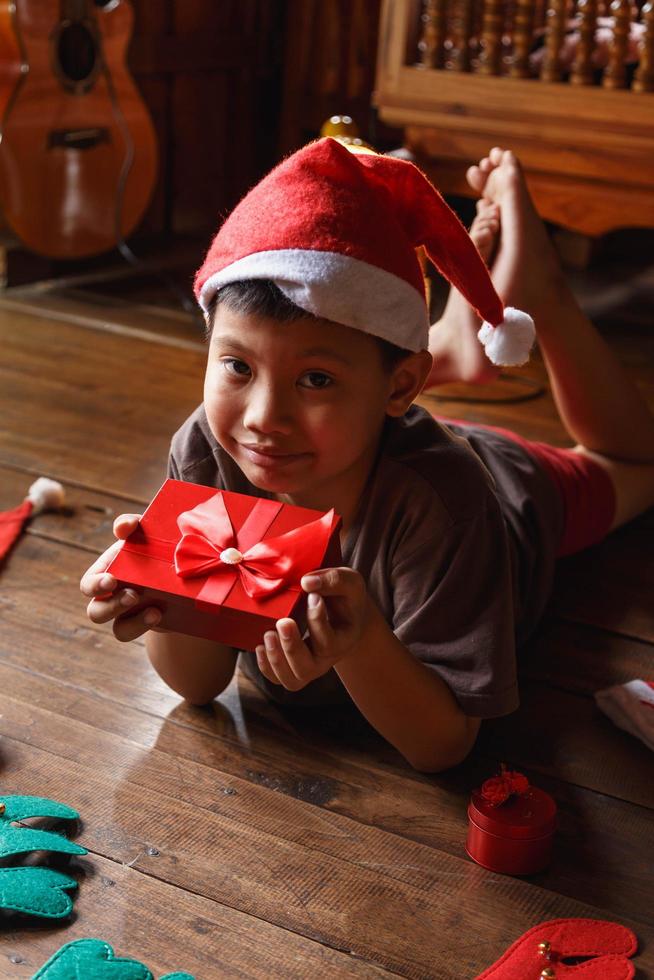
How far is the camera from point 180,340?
2.47m

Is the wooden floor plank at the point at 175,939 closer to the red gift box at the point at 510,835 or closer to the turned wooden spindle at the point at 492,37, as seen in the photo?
the red gift box at the point at 510,835

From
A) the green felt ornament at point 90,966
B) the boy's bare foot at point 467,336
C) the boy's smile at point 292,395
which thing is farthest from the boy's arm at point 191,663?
the boy's bare foot at point 467,336

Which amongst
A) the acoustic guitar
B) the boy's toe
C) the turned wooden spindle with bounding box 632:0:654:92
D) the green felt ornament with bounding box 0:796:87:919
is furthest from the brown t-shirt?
the acoustic guitar

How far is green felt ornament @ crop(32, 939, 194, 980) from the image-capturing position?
0.81 m

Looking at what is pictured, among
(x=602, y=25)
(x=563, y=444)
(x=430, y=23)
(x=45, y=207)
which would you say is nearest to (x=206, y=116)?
(x=45, y=207)

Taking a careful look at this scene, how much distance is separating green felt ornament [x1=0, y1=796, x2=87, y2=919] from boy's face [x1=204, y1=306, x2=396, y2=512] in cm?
34

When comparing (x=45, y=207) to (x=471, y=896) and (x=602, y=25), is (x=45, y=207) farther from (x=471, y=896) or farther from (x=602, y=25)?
(x=471, y=896)

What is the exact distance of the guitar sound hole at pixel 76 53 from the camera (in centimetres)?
263

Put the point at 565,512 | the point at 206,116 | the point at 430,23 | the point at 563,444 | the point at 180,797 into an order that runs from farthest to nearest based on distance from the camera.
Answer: the point at 206,116 < the point at 430,23 < the point at 563,444 < the point at 565,512 < the point at 180,797

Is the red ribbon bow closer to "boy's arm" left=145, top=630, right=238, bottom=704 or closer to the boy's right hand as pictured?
→ the boy's right hand

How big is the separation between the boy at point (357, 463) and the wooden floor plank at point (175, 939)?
192 millimetres

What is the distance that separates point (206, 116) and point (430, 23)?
1059mm

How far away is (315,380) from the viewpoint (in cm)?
93

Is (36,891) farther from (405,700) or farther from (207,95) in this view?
(207,95)
